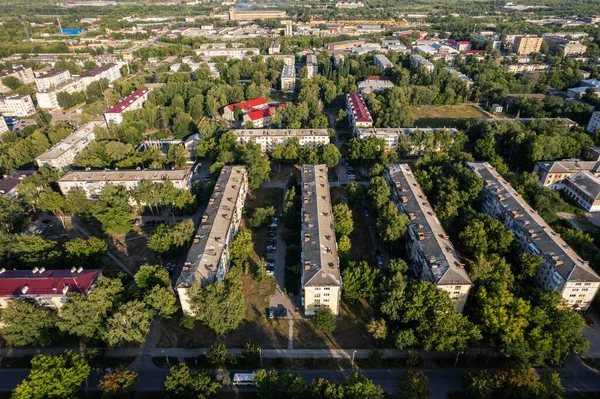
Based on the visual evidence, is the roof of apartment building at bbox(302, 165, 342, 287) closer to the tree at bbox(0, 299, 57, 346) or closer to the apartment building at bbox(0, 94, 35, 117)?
the tree at bbox(0, 299, 57, 346)

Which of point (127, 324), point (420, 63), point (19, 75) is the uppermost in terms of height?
point (420, 63)

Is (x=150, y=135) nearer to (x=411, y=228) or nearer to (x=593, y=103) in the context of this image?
(x=411, y=228)

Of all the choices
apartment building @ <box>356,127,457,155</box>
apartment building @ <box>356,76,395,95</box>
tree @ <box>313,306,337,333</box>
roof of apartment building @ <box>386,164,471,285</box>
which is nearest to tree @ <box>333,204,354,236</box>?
roof of apartment building @ <box>386,164,471,285</box>

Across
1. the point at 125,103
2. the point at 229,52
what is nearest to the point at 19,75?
the point at 125,103

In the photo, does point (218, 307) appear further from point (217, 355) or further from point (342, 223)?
point (342, 223)

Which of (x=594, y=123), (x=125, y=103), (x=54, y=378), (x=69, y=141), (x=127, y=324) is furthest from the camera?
(x=125, y=103)

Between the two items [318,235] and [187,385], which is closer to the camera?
[187,385]
